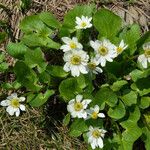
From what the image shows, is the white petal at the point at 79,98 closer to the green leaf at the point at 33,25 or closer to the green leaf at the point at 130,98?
the green leaf at the point at 130,98

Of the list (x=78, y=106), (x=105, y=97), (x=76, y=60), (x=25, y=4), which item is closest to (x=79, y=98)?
(x=78, y=106)

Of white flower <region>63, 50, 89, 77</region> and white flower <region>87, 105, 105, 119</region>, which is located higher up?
white flower <region>63, 50, 89, 77</region>

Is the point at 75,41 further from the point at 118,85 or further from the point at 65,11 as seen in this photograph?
the point at 65,11

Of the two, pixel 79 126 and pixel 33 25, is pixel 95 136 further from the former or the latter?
pixel 33 25

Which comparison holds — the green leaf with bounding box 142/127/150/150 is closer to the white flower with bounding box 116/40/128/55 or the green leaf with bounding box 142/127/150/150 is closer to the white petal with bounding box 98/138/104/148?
the white petal with bounding box 98/138/104/148

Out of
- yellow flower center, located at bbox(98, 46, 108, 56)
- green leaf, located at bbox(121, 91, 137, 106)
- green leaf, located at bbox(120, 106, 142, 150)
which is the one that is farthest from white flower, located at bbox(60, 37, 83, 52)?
green leaf, located at bbox(120, 106, 142, 150)

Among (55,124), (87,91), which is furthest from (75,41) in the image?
(55,124)

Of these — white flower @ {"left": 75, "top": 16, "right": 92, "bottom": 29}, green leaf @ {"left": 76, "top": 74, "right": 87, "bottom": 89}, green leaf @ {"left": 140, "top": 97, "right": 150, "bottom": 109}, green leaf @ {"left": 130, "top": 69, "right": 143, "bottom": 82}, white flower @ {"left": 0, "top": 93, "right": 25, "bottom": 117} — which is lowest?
white flower @ {"left": 0, "top": 93, "right": 25, "bottom": 117}

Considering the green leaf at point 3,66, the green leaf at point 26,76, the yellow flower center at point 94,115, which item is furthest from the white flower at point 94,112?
the green leaf at point 3,66
